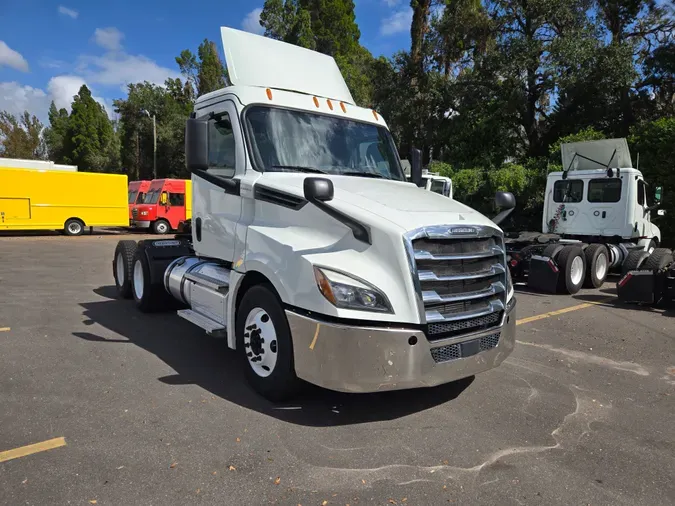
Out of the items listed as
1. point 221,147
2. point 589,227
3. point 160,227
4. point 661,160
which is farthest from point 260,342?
point 160,227

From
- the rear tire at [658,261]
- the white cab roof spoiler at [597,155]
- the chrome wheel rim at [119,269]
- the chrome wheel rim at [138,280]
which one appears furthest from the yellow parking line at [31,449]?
the white cab roof spoiler at [597,155]

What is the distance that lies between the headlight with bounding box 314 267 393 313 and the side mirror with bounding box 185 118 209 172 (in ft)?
6.54

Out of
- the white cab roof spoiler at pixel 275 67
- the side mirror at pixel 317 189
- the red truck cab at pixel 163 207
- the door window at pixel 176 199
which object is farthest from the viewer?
the door window at pixel 176 199

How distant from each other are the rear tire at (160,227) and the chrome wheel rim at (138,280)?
18765 millimetres

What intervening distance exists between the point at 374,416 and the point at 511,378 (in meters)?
1.75

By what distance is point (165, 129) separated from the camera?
1820 inches

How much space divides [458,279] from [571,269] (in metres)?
7.07

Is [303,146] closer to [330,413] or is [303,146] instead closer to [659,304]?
[330,413]

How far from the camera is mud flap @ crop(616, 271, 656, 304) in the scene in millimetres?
8617

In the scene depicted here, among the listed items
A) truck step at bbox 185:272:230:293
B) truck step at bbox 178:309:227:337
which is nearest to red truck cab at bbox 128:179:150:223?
truck step at bbox 185:272:230:293

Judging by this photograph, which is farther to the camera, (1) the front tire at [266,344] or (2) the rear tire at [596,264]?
(2) the rear tire at [596,264]

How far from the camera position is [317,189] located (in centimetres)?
381

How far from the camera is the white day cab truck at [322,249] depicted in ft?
12.1

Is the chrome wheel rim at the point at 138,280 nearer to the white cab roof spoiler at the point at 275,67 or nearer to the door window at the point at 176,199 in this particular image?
the white cab roof spoiler at the point at 275,67
